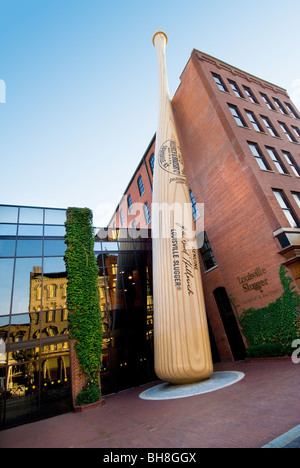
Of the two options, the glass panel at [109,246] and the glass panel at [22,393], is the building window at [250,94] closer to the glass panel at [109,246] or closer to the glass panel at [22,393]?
the glass panel at [109,246]

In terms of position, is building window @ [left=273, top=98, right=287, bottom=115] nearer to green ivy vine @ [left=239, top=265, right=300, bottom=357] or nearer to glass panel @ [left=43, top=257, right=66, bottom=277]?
green ivy vine @ [left=239, top=265, right=300, bottom=357]

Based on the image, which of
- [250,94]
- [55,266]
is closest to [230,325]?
[55,266]

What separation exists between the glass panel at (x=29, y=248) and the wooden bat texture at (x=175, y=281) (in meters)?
5.94

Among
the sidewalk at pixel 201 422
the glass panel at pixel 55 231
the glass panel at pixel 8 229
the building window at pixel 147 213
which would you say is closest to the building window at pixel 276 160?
the building window at pixel 147 213

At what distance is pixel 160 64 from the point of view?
48.9ft

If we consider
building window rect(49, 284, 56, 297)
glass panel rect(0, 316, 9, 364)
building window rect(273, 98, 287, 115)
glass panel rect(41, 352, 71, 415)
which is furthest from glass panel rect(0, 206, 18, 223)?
building window rect(273, 98, 287, 115)

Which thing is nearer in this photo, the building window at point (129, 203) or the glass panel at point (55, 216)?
the glass panel at point (55, 216)

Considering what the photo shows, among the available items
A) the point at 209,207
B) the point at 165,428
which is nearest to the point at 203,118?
the point at 209,207

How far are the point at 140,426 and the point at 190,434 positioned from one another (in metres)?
1.65

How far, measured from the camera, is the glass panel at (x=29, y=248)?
38.5ft

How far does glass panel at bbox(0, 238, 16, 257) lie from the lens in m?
11.4

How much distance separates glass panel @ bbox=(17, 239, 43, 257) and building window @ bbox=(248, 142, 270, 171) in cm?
1276

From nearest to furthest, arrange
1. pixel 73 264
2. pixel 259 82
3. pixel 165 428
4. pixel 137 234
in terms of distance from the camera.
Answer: pixel 165 428 < pixel 73 264 < pixel 137 234 < pixel 259 82
